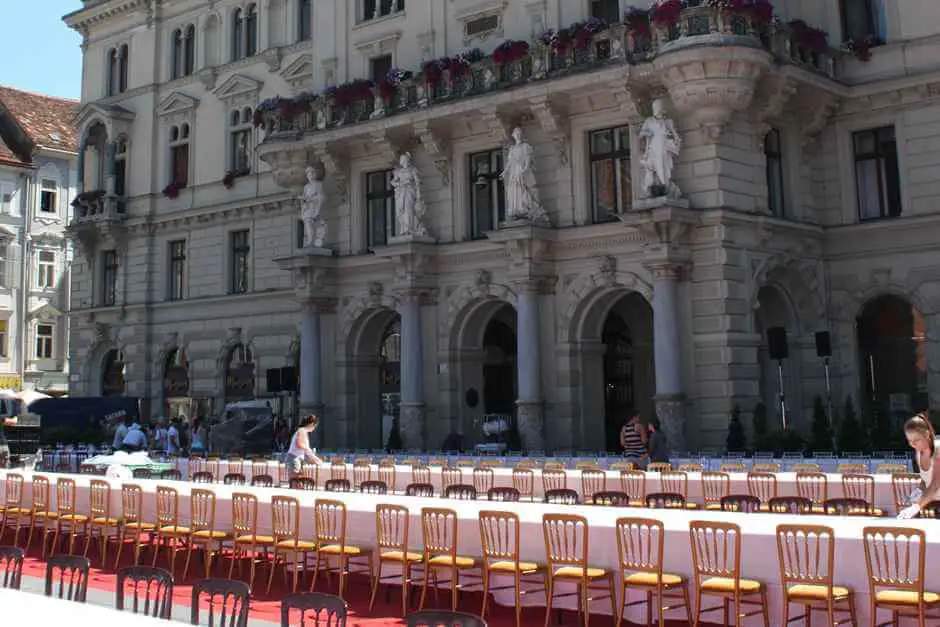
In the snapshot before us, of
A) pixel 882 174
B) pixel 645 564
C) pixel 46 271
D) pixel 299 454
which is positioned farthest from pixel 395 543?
pixel 46 271

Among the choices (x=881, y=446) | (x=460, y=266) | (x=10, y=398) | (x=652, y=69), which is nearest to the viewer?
(x=881, y=446)

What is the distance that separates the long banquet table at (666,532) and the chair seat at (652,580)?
4.2 inches

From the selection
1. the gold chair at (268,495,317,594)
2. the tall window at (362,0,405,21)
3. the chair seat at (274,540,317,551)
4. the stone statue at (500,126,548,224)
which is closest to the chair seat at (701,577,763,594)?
the chair seat at (274,540,317,551)

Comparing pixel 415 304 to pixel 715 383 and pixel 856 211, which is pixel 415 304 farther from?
pixel 856 211

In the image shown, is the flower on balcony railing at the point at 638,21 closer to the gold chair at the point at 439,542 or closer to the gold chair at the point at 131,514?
the gold chair at the point at 131,514

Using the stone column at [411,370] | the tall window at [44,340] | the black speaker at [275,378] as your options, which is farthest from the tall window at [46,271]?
the stone column at [411,370]

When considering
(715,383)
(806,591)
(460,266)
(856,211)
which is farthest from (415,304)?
(806,591)

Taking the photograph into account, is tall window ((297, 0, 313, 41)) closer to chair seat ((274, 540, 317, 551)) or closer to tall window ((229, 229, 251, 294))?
tall window ((229, 229, 251, 294))

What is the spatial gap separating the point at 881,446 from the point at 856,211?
750 centimetres

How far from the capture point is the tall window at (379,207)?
34.8m

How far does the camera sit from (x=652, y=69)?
27.5 m

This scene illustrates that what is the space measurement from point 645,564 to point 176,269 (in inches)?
1522

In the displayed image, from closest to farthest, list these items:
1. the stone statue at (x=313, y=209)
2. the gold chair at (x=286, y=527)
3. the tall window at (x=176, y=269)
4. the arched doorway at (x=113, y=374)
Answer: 1. the gold chair at (x=286, y=527)
2. the stone statue at (x=313, y=209)
3. the tall window at (x=176, y=269)
4. the arched doorway at (x=113, y=374)

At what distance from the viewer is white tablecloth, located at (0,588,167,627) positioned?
5.99 metres
